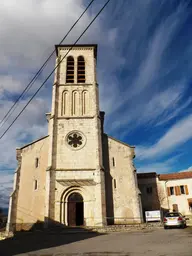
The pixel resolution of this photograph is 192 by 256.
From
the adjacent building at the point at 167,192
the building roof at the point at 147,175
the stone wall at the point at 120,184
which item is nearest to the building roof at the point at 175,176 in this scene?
the adjacent building at the point at 167,192

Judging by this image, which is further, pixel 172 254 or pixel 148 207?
pixel 148 207

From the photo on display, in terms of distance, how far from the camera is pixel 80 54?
29.5 metres

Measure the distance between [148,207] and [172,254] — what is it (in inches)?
973

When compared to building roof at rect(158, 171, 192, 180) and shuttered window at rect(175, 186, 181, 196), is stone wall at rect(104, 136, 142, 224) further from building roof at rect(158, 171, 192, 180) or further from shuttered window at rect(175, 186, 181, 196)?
shuttered window at rect(175, 186, 181, 196)

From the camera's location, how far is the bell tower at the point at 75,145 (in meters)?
19.8

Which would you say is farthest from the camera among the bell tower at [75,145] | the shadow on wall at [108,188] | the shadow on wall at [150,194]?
the shadow on wall at [150,194]

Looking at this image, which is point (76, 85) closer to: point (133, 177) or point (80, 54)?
point (80, 54)

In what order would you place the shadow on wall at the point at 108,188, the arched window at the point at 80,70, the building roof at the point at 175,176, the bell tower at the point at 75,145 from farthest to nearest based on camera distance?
1. the building roof at the point at 175,176
2. the arched window at the point at 80,70
3. the shadow on wall at the point at 108,188
4. the bell tower at the point at 75,145

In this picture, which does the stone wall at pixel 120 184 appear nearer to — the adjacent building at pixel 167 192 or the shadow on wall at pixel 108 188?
the shadow on wall at pixel 108 188

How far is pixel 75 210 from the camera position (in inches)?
798

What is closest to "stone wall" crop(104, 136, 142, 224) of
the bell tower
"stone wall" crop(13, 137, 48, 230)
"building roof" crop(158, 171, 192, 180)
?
the bell tower

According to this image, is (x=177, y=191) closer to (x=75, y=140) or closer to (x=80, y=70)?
(x=75, y=140)

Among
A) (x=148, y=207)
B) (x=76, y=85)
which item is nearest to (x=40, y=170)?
(x=76, y=85)

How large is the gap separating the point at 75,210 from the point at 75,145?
637 centimetres
